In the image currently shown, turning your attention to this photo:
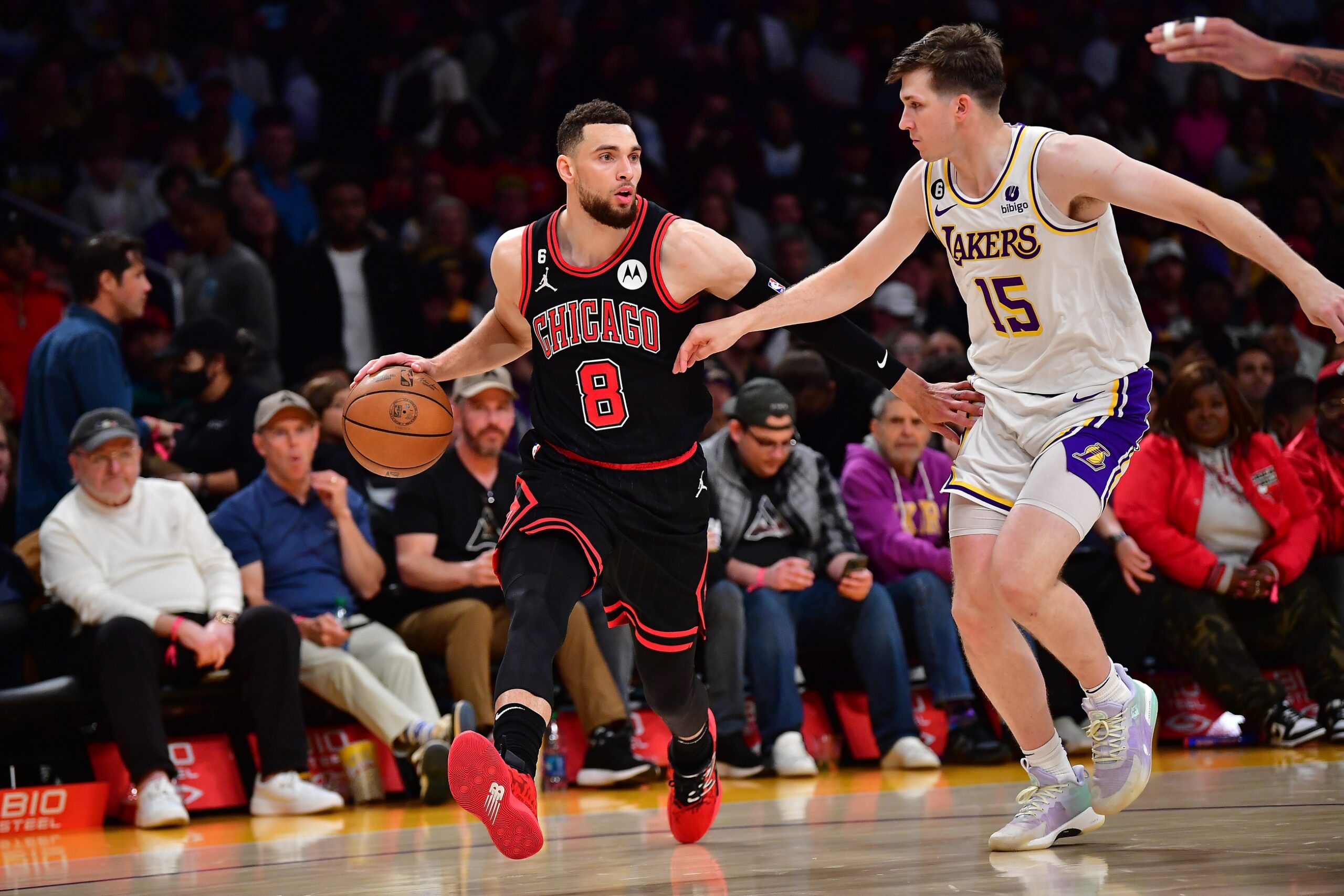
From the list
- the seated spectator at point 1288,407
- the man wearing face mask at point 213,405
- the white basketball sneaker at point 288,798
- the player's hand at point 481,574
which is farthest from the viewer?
the seated spectator at point 1288,407

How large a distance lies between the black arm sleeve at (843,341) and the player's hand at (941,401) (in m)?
0.05

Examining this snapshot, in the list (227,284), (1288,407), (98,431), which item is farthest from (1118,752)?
(227,284)

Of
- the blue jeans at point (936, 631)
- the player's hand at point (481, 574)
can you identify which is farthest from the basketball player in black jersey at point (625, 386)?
the blue jeans at point (936, 631)

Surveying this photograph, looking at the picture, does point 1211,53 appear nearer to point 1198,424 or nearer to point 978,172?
point 978,172

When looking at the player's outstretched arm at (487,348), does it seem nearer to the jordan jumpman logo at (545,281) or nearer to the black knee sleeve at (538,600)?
the jordan jumpman logo at (545,281)

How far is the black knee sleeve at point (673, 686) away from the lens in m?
4.83

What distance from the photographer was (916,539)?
7.93m

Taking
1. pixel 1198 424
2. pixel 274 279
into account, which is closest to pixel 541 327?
pixel 1198 424

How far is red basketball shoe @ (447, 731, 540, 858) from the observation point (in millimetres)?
3891

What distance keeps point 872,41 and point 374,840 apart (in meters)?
10.5

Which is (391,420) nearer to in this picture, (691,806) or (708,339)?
(708,339)

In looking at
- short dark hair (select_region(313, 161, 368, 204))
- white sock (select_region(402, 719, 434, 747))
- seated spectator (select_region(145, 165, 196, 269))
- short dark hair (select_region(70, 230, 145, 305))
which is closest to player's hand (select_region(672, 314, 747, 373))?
white sock (select_region(402, 719, 434, 747))

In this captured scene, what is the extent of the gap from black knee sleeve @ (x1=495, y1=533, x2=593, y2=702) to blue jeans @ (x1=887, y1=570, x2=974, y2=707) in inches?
133

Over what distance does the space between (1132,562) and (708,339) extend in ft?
12.2
